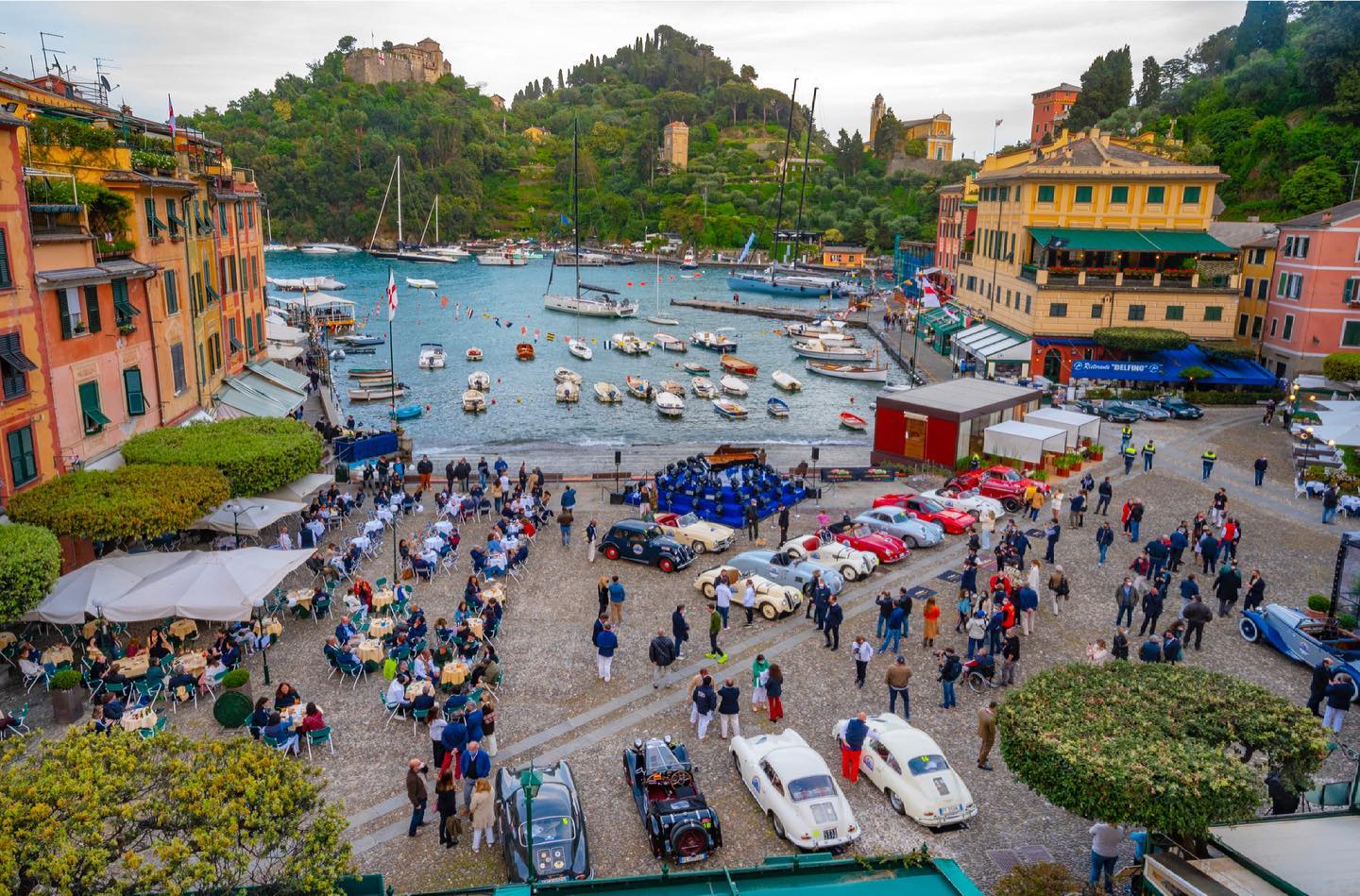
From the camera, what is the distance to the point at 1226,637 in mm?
21047

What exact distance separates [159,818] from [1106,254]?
55.6 metres

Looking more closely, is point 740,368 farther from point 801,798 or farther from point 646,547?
point 801,798

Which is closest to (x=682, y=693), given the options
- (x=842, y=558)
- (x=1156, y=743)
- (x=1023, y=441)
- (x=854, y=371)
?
(x=842, y=558)

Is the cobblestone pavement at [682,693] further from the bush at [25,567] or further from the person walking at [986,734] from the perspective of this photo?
the bush at [25,567]

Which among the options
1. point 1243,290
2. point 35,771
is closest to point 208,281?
point 35,771

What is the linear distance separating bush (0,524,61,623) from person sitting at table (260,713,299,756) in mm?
6049

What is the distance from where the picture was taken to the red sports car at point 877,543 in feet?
85.6

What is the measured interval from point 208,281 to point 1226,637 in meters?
36.8

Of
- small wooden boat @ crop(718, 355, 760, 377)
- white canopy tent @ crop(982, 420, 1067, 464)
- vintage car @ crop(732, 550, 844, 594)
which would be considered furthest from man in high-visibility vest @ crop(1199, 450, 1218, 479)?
small wooden boat @ crop(718, 355, 760, 377)

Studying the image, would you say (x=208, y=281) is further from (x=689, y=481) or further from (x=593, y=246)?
(x=593, y=246)

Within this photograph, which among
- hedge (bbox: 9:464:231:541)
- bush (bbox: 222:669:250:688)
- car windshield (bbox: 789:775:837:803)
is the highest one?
hedge (bbox: 9:464:231:541)

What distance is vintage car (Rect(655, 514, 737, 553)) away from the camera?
2709 centimetres

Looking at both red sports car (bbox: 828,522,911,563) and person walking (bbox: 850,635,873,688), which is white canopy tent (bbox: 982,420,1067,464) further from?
person walking (bbox: 850,635,873,688)

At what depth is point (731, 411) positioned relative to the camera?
179ft
